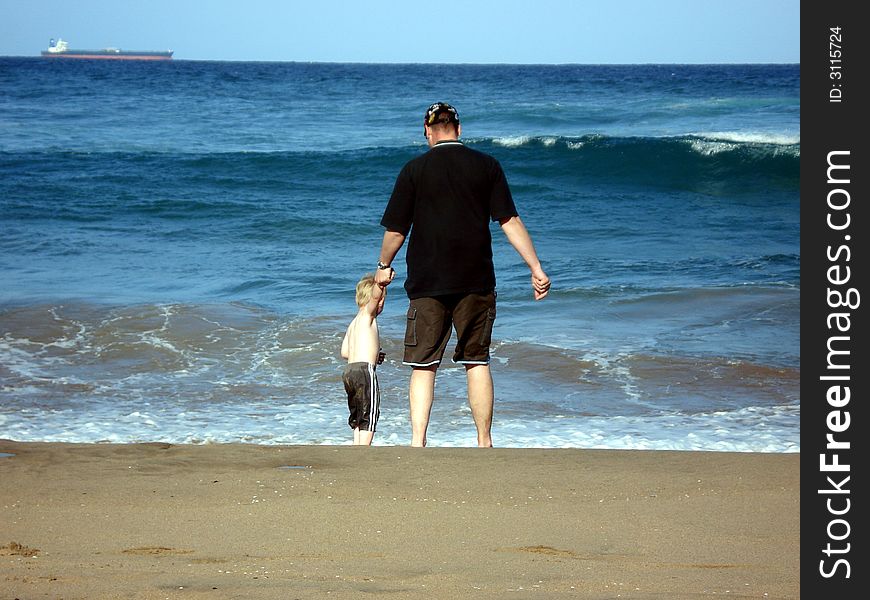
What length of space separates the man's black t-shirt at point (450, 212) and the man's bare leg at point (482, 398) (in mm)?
425

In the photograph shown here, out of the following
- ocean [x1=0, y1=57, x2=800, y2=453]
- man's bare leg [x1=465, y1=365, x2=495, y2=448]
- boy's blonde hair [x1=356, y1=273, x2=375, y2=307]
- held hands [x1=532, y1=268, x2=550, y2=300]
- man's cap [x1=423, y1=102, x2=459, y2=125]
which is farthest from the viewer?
ocean [x1=0, y1=57, x2=800, y2=453]

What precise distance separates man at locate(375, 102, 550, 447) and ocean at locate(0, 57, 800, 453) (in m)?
1.24

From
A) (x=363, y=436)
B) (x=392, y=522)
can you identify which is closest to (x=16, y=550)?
(x=392, y=522)

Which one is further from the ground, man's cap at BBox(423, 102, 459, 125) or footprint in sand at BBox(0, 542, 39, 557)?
man's cap at BBox(423, 102, 459, 125)

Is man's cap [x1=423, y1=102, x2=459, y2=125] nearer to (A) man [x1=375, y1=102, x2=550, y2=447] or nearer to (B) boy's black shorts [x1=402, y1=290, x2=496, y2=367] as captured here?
(A) man [x1=375, y1=102, x2=550, y2=447]

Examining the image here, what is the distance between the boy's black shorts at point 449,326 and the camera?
15.6ft

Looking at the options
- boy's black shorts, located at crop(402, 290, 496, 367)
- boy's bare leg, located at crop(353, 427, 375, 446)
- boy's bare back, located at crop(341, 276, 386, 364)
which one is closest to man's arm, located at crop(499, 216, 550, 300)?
boy's black shorts, located at crop(402, 290, 496, 367)

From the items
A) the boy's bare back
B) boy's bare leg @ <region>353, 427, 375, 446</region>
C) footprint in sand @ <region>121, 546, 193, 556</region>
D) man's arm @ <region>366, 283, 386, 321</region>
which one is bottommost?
boy's bare leg @ <region>353, 427, 375, 446</region>

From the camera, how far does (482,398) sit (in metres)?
4.84

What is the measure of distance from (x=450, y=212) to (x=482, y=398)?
93cm

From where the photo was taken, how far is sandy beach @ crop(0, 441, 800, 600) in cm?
289

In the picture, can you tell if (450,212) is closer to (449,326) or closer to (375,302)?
(449,326)

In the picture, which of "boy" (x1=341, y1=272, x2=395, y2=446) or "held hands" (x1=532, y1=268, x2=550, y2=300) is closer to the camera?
"held hands" (x1=532, y1=268, x2=550, y2=300)
